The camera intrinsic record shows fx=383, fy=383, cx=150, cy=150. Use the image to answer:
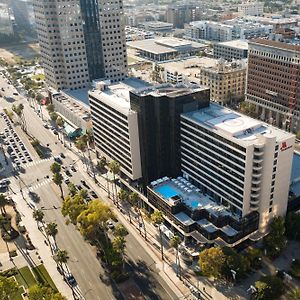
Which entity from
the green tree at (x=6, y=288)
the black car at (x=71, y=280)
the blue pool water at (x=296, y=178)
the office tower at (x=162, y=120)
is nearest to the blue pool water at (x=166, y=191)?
the office tower at (x=162, y=120)

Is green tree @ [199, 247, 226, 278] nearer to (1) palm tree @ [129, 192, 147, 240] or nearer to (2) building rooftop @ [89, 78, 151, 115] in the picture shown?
(1) palm tree @ [129, 192, 147, 240]

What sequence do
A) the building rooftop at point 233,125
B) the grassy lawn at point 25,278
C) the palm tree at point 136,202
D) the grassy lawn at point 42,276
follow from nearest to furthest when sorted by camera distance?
1. the grassy lawn at point 42,276
2. the grassy lawn at point 25,278
3. the building rooftop at point 233,125
4. the palm tree at point 136,202

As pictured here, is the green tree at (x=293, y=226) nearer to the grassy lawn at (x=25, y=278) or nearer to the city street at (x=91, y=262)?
the city street at (x=91, y=262)

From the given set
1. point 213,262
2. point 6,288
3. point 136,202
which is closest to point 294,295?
point 213,262

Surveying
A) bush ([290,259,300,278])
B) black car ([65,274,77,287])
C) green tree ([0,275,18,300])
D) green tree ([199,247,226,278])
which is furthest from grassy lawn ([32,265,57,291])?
bush ([290,259,300,278])

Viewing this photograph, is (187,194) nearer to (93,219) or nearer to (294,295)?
(93,219)

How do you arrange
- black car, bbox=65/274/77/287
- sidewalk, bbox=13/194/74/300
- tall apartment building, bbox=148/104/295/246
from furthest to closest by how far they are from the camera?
tall apartment building, bbox=148/104/295/246 < black car, bbox=65/274/77/287 < sidewalk, bbox=13/194/74/300
